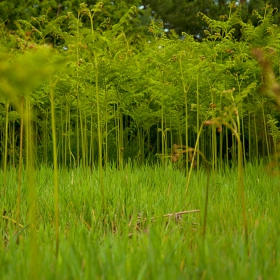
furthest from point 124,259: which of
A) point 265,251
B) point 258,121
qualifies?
point 258,121

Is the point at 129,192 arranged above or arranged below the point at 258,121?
below

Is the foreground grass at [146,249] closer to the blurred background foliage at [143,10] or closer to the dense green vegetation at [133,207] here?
the dense green vegetation at [133,207]

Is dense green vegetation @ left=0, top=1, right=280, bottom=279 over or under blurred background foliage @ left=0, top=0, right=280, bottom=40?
under

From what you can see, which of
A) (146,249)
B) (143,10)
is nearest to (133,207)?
(146,249)

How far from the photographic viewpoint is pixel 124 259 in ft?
4.51

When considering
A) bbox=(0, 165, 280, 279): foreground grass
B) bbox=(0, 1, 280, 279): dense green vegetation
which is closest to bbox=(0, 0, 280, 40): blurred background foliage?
bbox=(0, 1, 280, 279): dense green vegetation

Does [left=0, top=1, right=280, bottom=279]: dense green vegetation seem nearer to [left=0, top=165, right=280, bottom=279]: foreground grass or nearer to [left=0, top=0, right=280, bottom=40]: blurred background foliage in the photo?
[left=0, top=165, right=280, bottom=279]: foreground grass

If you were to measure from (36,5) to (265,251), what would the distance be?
30.1 feet

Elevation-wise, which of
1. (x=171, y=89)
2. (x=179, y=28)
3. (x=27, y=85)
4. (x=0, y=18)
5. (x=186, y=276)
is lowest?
(x=186, y=276)

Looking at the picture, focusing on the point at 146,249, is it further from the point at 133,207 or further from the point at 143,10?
the point at 143,10

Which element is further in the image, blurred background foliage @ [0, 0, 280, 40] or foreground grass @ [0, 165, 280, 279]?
blurred background foliage @ [0, 0, 280, 40]

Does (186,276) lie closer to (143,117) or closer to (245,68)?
(245,68)

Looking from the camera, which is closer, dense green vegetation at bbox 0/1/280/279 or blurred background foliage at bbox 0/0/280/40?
dense green vegetation at bbox 0/1/280/279

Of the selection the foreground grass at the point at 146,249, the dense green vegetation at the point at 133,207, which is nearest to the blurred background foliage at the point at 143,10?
the dense green vegetation at the point at 133,207
